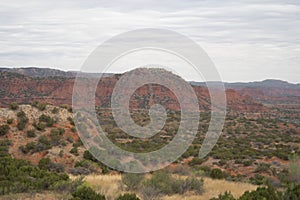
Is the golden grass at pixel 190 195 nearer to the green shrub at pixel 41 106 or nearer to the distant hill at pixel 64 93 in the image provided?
the green shrub at pixel 41 106

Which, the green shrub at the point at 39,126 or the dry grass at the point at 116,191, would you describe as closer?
the dry grass at the point at 116,191

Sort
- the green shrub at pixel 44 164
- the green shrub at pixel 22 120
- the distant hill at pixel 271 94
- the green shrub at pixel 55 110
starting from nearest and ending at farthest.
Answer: the green shrub at pixel 44 164, the green shrub at pixel 22 120, the green shrub at pixel 55 110, the distant hill at pixel 271 94

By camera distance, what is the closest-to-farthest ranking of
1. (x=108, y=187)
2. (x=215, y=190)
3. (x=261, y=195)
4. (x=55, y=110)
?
(x=261, y=195) < (x=108, y=187) < (x=215, y=190) < (x=55, y=110)

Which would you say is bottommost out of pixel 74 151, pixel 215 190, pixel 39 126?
pixel 74 151

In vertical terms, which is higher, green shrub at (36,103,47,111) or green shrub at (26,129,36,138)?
green shrub at (36,103,47,111)

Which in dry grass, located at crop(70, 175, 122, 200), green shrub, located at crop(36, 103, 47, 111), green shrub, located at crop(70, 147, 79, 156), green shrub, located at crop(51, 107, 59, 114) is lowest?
green shrub, located at crop(70, 147, 79, 156)

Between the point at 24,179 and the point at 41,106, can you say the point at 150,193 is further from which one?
the point at 41,106

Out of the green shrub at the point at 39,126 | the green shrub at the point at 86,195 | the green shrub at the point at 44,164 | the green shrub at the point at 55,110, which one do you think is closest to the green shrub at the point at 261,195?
the green shrub at the point at 86,195

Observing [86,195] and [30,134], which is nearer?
[86,195]

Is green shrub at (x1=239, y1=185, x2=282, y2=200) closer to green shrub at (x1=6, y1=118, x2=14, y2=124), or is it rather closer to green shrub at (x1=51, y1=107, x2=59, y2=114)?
green shrub at (x1=6, y1=118, x2=14, y2=124)

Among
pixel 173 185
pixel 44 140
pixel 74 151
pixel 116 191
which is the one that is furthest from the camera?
pixel 44 140

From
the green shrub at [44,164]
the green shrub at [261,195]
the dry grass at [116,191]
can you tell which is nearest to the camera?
the green shrub at [261,195]

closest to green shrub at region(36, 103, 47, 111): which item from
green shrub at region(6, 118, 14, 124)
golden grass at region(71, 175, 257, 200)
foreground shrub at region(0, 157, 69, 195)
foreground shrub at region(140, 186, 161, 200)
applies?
green shrub at region(6, 118, 14, 124)

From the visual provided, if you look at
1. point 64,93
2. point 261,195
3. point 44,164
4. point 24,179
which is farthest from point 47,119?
point 64,93
